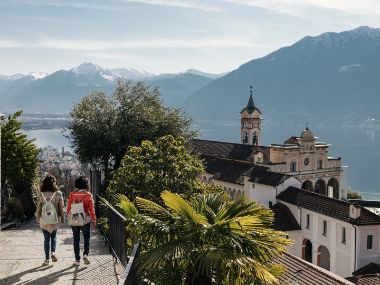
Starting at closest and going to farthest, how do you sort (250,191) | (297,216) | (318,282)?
(318,282)
(297,216)
(250,191)

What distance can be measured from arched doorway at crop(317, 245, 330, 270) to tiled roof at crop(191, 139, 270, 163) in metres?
17.9

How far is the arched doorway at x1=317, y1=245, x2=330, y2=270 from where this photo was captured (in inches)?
1658

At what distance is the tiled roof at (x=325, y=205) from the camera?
37.9 meters

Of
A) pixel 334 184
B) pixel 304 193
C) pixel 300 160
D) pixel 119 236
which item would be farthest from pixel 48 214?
pixel 334 184

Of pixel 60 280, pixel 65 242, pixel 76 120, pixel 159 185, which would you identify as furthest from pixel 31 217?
pixel 60 280

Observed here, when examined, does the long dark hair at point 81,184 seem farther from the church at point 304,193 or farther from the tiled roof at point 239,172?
the tiled roof at point 239,172

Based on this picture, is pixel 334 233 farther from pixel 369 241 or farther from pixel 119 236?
pixel 119 236

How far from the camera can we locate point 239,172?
57.6 m

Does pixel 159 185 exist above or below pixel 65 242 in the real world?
above

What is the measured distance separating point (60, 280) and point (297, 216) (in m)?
37.7

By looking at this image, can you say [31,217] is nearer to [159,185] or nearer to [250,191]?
[159,185]

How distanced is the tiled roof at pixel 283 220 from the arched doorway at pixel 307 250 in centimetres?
138

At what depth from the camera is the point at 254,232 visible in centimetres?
747

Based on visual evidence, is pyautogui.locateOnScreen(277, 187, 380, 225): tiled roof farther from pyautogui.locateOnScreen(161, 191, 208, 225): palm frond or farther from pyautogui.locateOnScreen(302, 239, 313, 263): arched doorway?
pyautogui.locateOnScreen(161, 191, 208, 225): palm frond
